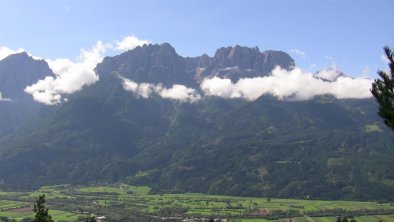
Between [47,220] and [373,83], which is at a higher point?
[373,83]

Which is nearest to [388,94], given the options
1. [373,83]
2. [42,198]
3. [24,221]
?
[373,83]

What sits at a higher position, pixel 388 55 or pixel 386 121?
pixel 388 55

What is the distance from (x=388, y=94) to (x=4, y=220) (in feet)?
632

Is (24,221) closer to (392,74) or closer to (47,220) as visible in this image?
(47,220)

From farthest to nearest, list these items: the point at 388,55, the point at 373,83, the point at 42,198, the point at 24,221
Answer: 1. the point at 24,221
2. the point at 42,198
3. the point at 373,83
4. the point at 388,55

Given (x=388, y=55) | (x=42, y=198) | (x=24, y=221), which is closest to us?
(x=388, y=55)

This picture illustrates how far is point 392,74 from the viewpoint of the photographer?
36219 millimetres

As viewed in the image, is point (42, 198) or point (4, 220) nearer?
point (42, 198)

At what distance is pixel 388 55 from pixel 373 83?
304cm

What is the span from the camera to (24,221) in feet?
633

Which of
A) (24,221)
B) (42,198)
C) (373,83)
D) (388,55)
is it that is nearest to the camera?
(388,55)

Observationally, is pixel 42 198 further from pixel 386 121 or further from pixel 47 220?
pixel 386 121

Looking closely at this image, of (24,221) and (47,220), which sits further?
(24,221)

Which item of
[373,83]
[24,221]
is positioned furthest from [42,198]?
[24,221]
